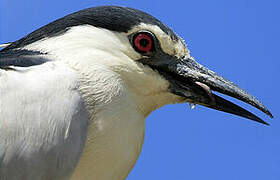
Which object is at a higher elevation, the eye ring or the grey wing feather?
the eye ring

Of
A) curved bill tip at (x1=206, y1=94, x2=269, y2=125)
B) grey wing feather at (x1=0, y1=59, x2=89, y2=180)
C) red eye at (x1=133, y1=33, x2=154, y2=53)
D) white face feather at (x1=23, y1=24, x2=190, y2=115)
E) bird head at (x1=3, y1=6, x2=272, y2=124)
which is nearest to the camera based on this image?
grey wing feather at (x1=0, y1=59, x2=89, y2=180)

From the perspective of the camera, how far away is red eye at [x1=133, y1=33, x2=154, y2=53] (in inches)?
147

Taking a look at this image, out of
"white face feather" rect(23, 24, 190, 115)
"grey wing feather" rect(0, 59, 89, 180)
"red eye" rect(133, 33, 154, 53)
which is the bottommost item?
"grey wing feather" rect(0, 59, 89, 180)

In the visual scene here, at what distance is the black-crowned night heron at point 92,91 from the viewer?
3.03 meters

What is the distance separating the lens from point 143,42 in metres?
3.76

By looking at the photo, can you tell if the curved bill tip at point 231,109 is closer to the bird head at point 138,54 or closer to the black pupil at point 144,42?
the bird head at point 138,54

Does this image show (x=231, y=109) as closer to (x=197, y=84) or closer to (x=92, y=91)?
(x=197, y=84)

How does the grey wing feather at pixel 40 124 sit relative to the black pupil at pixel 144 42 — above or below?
below

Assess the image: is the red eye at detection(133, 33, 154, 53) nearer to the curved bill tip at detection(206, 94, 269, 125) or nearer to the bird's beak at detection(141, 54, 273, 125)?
the bird's beak at detection(141, 54, 273, 125)

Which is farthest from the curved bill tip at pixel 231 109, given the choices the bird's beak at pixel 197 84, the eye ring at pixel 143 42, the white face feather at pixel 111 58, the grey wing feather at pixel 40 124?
the grey wing feather at pixel 40 124

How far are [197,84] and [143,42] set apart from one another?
525mm

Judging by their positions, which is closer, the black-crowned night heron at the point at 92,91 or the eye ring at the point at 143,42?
the black-crowned night heron at the point at 92,91

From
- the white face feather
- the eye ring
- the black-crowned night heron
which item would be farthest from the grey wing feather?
the eye ring

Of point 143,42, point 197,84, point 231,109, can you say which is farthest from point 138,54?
point 231,109
